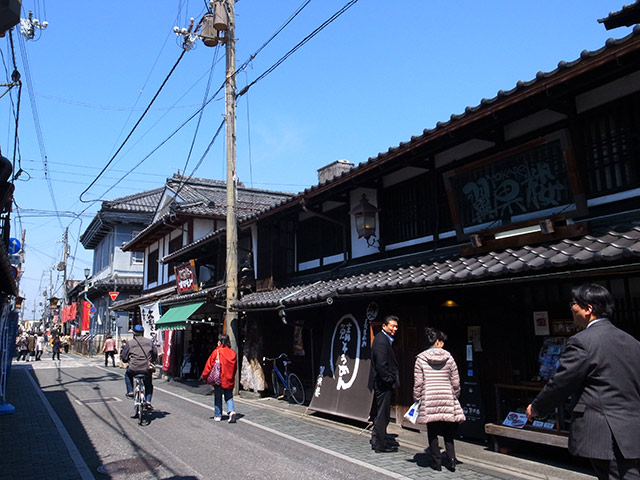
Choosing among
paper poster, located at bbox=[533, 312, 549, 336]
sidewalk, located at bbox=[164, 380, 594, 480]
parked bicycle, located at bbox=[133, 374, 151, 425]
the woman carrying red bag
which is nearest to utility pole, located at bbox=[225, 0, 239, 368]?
sidewalk, located at bbox=[164, 380, 594, 480]

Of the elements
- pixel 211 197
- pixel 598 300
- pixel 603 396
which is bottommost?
pixel 603 396

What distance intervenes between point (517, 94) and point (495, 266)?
254cm

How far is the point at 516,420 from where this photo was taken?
24.9 feet

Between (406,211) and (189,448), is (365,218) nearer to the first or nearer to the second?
(406,211)

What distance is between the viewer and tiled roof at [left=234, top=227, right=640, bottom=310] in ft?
20.1

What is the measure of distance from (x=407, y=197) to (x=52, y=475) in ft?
27.3

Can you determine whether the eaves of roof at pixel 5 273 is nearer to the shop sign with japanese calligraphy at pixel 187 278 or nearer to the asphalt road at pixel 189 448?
the asphalt road at pixel 189 448

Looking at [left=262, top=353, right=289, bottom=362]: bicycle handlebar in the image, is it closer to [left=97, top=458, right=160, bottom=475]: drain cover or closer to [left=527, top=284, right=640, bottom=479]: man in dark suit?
[left=97, top=458, right=160, bottom=475]: drain cover

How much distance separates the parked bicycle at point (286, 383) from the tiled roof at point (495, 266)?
3017 millimetres

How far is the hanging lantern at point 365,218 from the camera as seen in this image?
11.5 m

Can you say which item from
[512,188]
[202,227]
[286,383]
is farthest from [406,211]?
[202,227]

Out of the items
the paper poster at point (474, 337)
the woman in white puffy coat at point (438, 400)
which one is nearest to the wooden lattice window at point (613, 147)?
the paper poster at point (474, 337)

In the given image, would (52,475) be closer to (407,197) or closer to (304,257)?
(407,197)

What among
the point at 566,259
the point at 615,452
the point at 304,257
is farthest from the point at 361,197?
the point at 615,452
